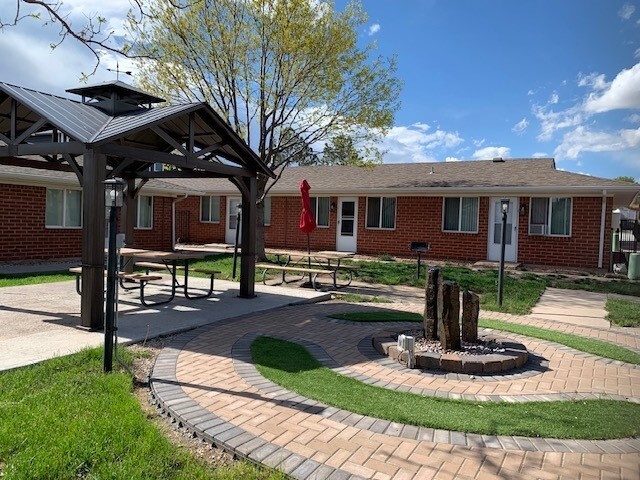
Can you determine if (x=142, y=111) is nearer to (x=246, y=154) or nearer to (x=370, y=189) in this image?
(x=246, y=154)

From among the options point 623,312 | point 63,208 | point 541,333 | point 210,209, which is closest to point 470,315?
point 541,333

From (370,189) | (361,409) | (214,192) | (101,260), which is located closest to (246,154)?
(101,260)

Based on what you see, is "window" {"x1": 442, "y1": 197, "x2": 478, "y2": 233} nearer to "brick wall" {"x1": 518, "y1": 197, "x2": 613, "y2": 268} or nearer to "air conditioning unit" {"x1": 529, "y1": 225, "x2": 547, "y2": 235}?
"brick wall" {"x1": 518, "y1": 197, "x2": 613, "y2": 268}

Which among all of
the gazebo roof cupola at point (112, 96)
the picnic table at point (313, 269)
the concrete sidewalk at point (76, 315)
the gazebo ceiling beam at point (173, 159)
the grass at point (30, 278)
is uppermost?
the gazebo roof cupola at point (112, 96)

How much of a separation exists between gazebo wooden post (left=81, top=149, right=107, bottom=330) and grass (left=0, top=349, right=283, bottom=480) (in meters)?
1.84

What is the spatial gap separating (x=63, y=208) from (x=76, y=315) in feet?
31.6

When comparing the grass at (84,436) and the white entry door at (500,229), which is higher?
the white entry door at (500,229)

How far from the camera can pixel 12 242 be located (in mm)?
13977

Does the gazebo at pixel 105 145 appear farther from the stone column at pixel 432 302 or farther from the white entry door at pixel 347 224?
the white entry door at pixel 347 224

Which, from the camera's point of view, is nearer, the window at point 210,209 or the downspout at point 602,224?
the downspout at point 602,224

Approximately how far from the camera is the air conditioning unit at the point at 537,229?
16688 mm

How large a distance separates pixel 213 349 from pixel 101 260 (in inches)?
73.5

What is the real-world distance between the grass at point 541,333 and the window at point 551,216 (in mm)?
9923

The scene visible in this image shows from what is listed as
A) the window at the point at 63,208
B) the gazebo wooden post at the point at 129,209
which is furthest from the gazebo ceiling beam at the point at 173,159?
the window at the point at 63,208
